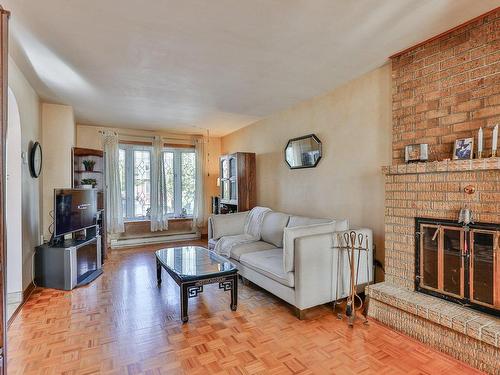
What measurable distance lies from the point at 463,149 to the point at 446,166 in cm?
20

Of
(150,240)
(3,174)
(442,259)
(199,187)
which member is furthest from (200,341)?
(199,187)

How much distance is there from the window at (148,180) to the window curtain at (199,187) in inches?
6.5

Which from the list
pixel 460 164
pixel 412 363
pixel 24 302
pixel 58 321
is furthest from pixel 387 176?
pixel 24 302

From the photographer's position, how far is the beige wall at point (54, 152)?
12.9 ft

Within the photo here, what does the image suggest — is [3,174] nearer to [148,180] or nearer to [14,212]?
[14,212]

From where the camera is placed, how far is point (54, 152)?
13.1ft

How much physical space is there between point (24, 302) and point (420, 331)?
3.87 metres

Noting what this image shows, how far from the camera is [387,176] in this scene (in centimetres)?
271

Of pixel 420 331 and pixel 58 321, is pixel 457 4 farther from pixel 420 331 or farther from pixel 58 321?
pixel 58 321

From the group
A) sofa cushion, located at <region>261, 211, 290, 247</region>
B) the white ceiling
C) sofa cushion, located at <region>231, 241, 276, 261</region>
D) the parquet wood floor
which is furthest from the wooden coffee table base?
the white ceiling

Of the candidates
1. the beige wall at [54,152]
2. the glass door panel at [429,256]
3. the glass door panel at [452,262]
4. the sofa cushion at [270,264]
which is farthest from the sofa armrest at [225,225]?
the glass door panel at [452,262]

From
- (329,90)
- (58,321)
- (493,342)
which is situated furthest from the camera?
(329,90)

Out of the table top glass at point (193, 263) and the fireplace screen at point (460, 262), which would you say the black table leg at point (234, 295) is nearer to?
the table top glass at point (193, 263)

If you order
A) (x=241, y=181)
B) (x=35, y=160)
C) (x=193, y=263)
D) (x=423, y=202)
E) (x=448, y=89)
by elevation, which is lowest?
(x=193, y=263)
